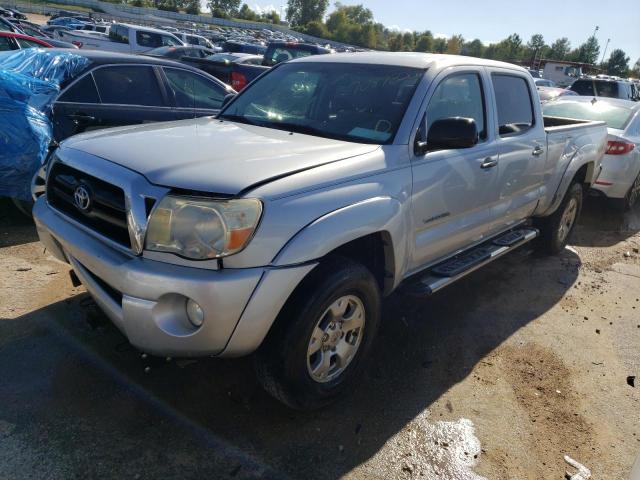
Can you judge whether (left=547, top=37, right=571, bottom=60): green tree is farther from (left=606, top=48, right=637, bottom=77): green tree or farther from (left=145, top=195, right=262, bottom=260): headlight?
(left=145, top=195, right=262, bottom=260): headlight

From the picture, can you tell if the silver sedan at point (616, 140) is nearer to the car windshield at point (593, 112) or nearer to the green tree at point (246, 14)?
the car windshield at point (593, 112)

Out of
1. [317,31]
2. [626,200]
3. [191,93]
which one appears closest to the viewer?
[191,93]

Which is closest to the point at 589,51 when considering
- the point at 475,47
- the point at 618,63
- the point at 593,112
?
the point at 618,63

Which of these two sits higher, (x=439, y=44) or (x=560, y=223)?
(x=560, y=223)

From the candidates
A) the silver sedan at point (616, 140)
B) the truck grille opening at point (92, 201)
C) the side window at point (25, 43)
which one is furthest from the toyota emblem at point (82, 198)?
the side window at point (25, 43)

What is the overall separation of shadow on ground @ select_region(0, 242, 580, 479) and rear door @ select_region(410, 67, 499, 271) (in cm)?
75

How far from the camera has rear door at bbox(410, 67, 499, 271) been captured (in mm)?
3213

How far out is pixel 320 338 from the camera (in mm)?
2732

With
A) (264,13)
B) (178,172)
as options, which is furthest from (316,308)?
(264,13)

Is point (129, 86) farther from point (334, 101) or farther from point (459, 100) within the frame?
point (459, 100)

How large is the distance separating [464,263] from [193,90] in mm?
4219

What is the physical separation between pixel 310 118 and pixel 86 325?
2.05 meters

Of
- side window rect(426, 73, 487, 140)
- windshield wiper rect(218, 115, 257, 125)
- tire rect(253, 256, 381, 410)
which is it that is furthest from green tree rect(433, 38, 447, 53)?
tire rect(253, 256, 381, 410)

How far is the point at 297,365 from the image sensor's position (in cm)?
258
